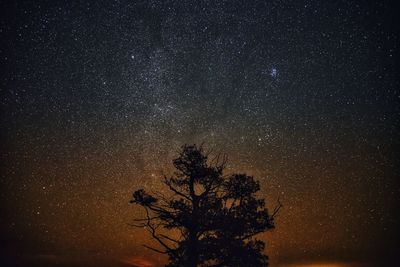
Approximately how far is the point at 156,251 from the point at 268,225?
6392 mm

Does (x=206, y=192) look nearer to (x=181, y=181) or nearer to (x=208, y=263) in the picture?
(x=181, y=181)

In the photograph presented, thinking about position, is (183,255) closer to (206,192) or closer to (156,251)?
(156,251)

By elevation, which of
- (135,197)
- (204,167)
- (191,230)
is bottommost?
(191,230)

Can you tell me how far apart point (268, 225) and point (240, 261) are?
253 centimetres

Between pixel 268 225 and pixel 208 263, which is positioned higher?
pixel 268 225

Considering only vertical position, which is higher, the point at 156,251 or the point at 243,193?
the point at 243,193

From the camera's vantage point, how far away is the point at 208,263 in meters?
22.9

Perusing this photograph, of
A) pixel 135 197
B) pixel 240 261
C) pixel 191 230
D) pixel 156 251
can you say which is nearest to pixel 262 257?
pixel 240 261

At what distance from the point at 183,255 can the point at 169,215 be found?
7.69ft

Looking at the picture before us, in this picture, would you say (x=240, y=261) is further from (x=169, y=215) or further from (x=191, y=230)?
(x=169, y=215)

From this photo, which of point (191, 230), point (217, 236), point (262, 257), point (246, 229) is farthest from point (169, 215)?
point (262, 257)

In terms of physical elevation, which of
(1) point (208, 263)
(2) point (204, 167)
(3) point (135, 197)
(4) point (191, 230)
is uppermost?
(2) point (204, 167)

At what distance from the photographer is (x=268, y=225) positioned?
927 inches

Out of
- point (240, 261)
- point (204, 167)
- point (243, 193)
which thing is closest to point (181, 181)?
point (204, 167)
